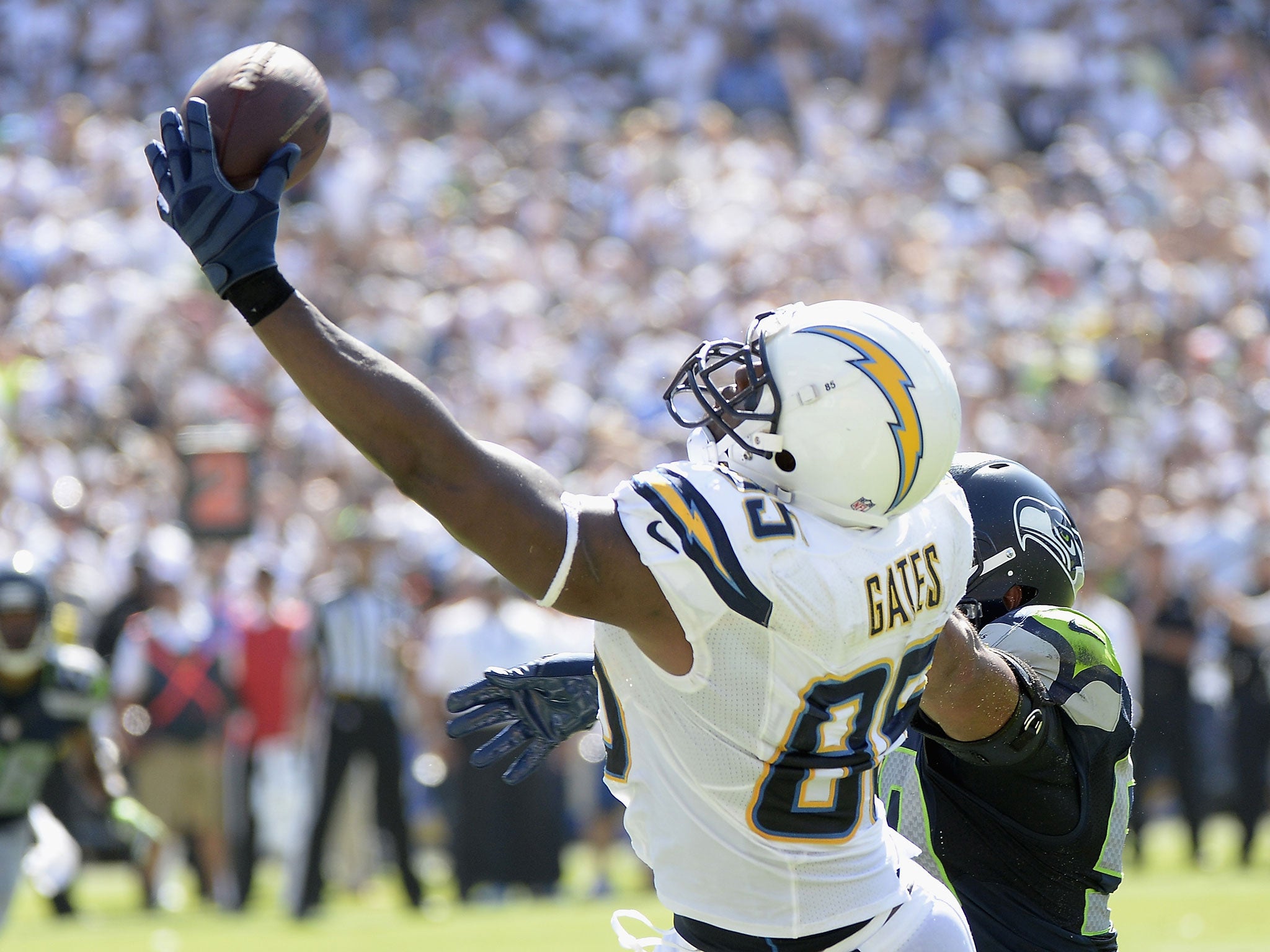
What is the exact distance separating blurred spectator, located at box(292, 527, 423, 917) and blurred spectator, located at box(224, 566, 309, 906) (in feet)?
2.01

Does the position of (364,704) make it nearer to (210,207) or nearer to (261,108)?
(261,108)

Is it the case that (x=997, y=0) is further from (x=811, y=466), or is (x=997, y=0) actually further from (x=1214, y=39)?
(x=811, y=466)

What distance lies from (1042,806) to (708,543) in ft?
3.49

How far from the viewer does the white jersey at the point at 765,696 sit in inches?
100

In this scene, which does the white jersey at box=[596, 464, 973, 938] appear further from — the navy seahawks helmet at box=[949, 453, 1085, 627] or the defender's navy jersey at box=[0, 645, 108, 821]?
the defender's navy jersey at box=[0, 645, 108, 821]

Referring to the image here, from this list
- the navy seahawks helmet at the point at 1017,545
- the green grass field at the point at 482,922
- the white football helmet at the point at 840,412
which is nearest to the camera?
the white football helmet at the point at 840,412

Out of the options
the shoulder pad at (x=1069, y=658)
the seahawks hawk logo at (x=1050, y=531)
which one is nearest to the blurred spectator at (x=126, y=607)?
the seahawks hawk logo at (x=1050, y=531)

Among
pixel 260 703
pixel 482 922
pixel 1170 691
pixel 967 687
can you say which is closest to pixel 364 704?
pixel 260 703

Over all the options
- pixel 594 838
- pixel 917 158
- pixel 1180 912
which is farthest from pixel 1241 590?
pixel 917 158

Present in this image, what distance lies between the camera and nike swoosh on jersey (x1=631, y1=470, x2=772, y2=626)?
2.52 meters

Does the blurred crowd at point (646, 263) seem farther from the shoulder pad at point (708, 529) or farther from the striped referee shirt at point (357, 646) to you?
the shoulder pad at point (708, 529)

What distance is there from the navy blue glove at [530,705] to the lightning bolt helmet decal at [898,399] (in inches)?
29.0

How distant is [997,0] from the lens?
18516 millimetres

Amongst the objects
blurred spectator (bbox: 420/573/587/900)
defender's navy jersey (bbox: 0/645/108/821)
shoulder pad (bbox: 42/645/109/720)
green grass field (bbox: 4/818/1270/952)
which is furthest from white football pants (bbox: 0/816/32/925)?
blurred spectator (bbox: 420/573/587/900)
